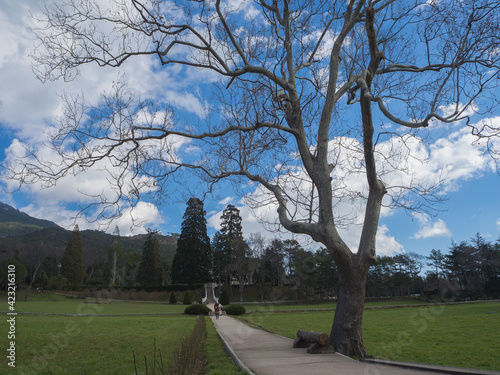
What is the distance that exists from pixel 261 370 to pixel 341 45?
7389 millimetres

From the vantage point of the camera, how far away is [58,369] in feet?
22.7

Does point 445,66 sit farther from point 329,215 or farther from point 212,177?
point 212,177

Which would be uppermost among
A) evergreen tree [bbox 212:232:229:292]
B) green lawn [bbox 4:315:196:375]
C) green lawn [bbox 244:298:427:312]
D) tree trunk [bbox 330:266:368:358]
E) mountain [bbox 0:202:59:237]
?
mountain [bbox 0:202:59:237]

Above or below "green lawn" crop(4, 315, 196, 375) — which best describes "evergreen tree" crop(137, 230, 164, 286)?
above

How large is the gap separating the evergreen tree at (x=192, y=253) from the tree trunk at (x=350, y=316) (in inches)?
1724

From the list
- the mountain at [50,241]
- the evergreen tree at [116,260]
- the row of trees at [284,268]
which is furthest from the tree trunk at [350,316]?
the evergreen tree at [116,260]

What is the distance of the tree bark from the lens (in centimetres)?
746

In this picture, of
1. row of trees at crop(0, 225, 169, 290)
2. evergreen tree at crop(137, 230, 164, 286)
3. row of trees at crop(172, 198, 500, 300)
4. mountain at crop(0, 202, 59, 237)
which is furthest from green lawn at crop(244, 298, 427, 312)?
mountain at crop(0, 202, 59, 237)

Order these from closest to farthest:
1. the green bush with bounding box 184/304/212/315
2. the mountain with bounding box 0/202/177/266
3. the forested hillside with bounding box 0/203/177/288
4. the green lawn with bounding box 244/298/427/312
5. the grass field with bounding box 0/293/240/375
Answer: the grass field with bounding box 0/293/240/375 → the green bush with bounding box 184/304/212/315 → the green lawn with bounding box 244/298/427/312 → the forested hillside with bounding box 0/203/177/288 → the mountain with bounding box 0/202/177/266

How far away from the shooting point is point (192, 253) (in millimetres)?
51844

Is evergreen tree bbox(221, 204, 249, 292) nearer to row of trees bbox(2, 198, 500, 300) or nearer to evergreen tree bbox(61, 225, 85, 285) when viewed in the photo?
row of trees bbox(2, 198, 500, 300)

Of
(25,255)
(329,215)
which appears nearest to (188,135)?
(329,215)

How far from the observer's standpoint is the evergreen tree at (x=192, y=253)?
5125 centimetres

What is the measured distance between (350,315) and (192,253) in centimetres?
4607
